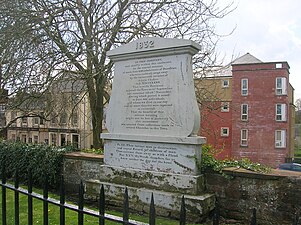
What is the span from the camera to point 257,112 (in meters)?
31.3

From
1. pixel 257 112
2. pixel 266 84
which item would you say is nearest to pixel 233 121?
pixel 257 112

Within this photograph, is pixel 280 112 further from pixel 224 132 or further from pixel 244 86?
pixel 224 132

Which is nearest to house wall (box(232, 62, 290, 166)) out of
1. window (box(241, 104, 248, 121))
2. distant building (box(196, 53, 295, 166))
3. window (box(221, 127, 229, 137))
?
distant building (box(196, 53, 295, 166))

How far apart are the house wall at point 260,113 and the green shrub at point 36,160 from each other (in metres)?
24.5

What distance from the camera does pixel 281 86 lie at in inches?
1170

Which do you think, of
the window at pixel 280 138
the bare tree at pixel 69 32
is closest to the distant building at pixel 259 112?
the window at pixel 280 138

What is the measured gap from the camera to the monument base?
494cm

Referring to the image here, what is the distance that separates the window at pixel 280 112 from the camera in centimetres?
2994

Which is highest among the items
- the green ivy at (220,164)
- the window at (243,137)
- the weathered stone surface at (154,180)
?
the green ivy at (220,164)

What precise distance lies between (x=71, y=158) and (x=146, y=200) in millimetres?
2794

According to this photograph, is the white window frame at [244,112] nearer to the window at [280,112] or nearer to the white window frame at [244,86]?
the white window frame at [244,86]

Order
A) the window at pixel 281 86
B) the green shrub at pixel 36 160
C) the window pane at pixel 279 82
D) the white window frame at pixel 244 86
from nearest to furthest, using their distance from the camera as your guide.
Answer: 1. the green shrub at pixel 36 160
2. the window at pixel 281 86
3. the window pane at pixel 279 82
4. the white window frame at pixel 244 86

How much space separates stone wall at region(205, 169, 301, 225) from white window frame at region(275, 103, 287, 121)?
27.3 m

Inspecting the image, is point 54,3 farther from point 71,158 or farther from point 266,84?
point 266,84
